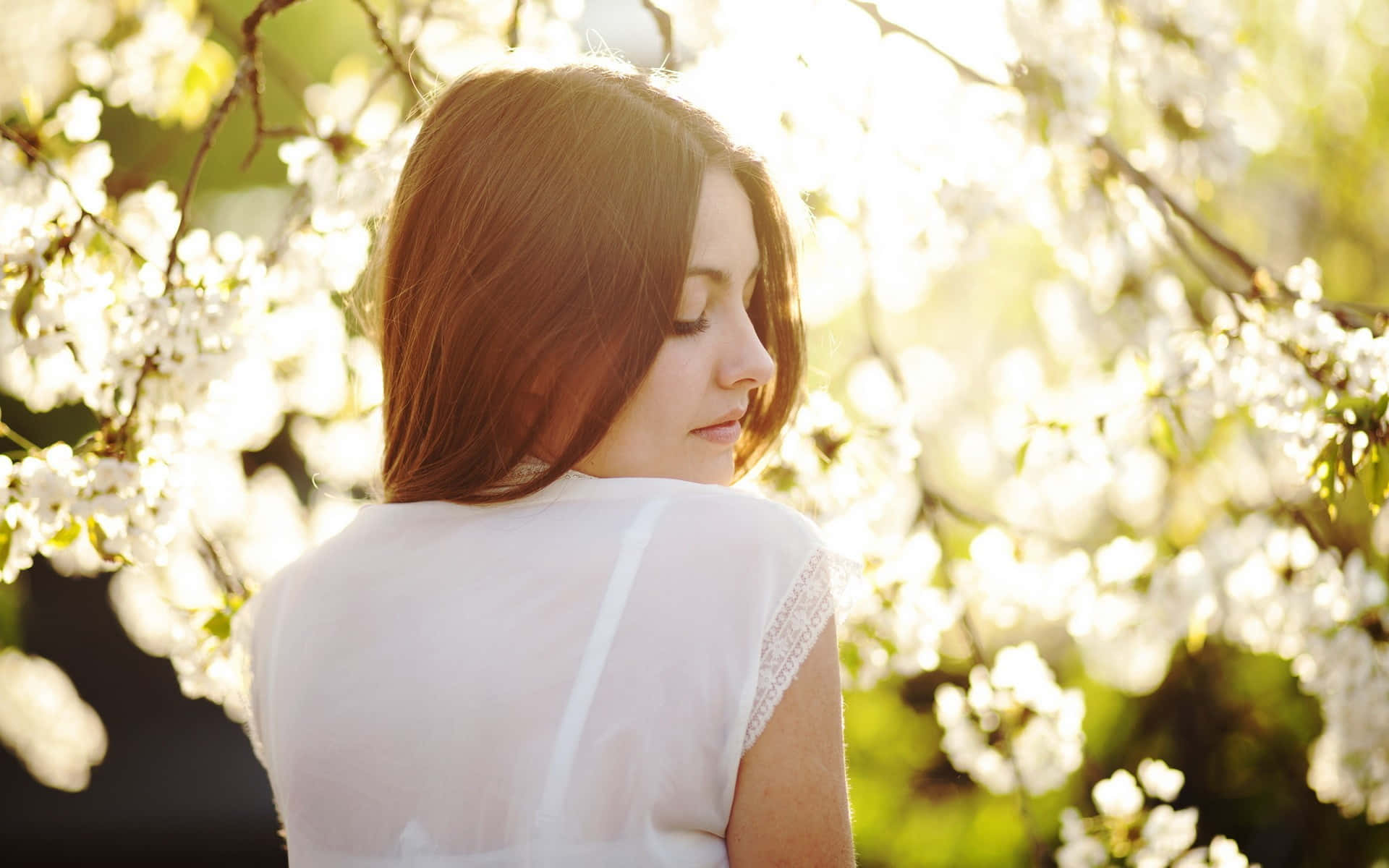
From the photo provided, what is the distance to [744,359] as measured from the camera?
3.01 ft

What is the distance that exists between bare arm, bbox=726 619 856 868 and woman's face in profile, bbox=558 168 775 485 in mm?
214

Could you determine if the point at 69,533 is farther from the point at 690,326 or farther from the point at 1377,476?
the point at 1377,476

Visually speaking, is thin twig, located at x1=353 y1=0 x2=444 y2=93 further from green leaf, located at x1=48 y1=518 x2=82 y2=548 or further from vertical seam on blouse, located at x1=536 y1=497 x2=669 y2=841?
vertical seam on blouse, located at x1=536 y1=497 x2=669 y2=841

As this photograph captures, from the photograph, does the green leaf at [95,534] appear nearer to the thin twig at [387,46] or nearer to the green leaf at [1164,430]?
the thin twig at [387,46]

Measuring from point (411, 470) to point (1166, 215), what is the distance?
1.04m

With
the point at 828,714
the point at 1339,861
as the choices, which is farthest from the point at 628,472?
the point at 1339,861

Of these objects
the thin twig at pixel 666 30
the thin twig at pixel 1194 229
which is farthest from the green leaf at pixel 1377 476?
the thin twig at pixel 666 30

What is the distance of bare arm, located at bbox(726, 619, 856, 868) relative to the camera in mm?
748

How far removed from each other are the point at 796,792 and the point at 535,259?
0.44 metres

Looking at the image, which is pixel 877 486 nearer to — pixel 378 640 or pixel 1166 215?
pixel 1166 215

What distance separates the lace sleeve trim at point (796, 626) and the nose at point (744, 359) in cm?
18

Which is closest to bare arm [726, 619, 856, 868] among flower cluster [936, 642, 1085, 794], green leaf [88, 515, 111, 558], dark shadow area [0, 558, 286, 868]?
green leaf [88, 515, 111, 558]

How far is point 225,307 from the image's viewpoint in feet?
4.37

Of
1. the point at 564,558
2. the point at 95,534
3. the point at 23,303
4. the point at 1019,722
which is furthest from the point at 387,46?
the point at 1019,722
